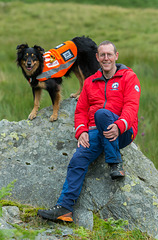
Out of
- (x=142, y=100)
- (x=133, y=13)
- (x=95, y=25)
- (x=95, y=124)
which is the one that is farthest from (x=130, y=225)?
(x=133, y=13)

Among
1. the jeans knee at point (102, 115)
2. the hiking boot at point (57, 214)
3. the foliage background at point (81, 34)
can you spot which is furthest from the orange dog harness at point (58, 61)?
the hiking boot at point (57, 214)

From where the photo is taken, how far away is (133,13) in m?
23.7

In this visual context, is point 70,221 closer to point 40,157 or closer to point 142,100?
point 40,157

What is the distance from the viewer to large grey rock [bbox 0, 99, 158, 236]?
121 inches

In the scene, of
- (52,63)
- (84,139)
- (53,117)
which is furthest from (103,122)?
(52,63)

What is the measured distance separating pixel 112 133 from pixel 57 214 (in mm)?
953

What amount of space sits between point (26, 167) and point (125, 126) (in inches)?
51.3

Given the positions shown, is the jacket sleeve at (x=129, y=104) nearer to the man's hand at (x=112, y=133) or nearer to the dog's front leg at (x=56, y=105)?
the man's hand at (x=112, y=133)

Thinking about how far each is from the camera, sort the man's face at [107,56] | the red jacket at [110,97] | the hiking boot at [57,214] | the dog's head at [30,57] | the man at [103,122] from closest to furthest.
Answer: the hiking boot at [57,214]
the man at [103,122]
the red jacket at [110,97]
the man's face at [107,56]
the dog's head at [30,57]

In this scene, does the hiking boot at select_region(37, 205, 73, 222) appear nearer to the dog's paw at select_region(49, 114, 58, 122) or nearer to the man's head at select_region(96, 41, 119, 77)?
the dog's paw at select_region(49, 114, 58, 122)

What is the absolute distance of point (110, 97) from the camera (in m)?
3.31

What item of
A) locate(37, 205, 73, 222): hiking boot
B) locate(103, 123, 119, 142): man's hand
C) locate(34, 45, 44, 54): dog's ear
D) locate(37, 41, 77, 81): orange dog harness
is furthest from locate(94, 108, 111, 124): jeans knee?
locate(34, 45, 44, 54): dog's ear

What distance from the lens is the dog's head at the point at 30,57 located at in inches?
157

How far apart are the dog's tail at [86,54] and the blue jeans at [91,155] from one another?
159 cm
